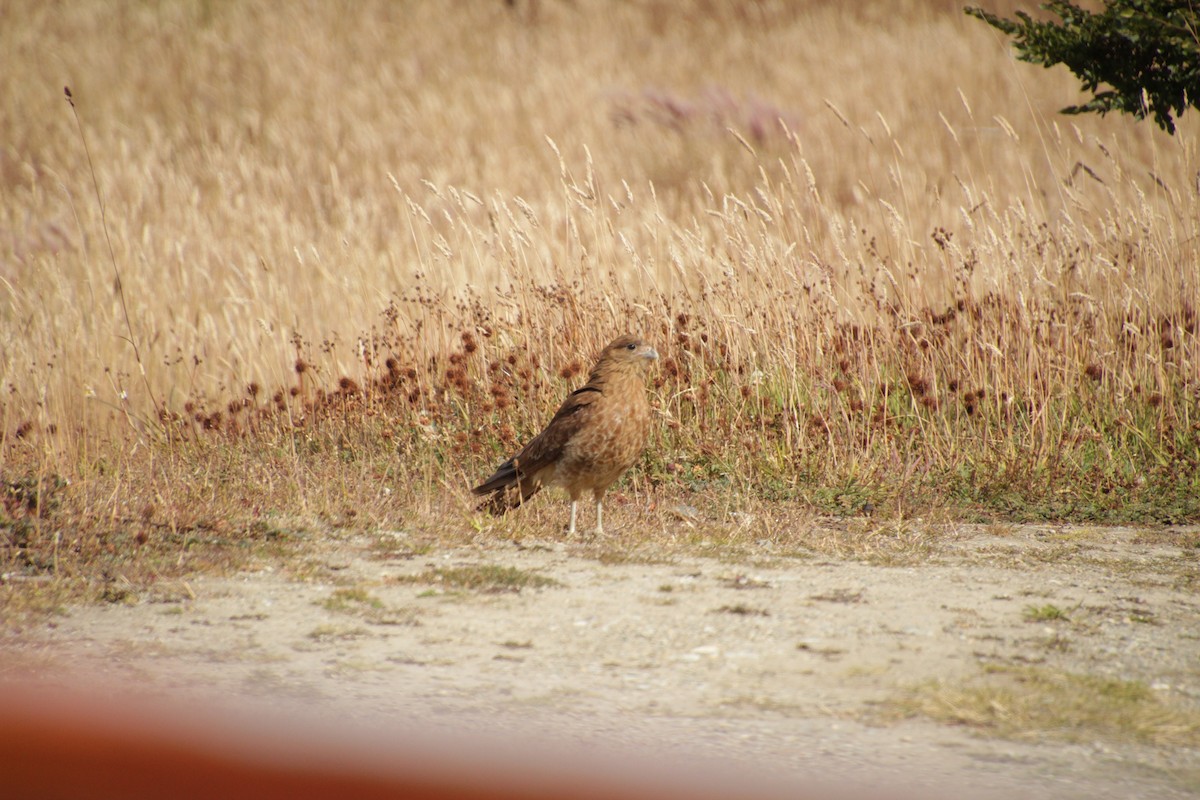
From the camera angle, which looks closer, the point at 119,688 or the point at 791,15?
the point at 119,688

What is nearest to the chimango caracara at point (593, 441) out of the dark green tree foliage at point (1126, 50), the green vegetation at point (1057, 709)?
the green vegetation at point (1057, 709)

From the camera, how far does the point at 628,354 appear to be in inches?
243

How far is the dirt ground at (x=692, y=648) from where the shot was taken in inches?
129

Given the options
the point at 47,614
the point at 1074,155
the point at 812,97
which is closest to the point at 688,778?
the point at 47,614

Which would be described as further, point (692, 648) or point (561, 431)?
point (561, 431)

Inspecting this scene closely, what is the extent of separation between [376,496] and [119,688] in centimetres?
271

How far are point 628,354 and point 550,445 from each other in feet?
1.93

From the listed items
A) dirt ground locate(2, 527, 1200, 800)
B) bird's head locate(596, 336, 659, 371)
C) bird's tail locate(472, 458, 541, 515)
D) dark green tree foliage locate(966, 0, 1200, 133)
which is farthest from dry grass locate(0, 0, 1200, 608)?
bird's head locate(596, 336, 659, 371)

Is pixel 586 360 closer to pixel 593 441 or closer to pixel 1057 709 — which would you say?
Result: pixel 593 441

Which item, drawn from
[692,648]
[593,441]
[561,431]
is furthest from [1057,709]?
[561,431]

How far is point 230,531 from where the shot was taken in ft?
18.0

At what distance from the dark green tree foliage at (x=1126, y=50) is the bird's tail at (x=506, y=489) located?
3860 millimetres

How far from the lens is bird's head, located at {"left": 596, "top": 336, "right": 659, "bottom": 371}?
20.2 ft

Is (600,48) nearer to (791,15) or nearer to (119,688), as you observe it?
(791,15)
